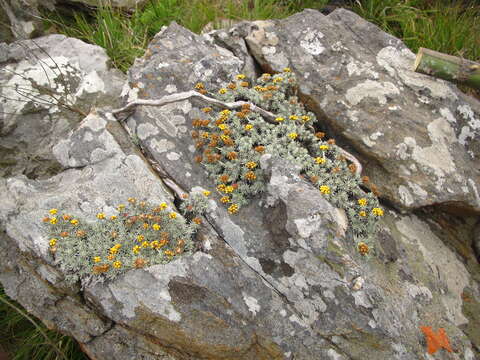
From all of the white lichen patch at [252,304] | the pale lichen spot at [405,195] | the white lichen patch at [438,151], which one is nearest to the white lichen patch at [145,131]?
the white lichen patch at [252,304]

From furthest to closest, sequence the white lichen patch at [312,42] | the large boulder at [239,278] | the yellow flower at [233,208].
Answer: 1. the white lichen patch at [312,42]
2. the yellow flower at [233,208]
3. the large boulder at [239,278]

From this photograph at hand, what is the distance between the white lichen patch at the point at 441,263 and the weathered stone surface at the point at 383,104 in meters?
0.24

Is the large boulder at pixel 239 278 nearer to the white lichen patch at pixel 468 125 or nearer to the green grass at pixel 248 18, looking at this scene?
the white lichen patch at pixel 468 125

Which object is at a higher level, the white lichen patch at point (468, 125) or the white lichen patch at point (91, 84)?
the white lichen patch at point (91, 84)

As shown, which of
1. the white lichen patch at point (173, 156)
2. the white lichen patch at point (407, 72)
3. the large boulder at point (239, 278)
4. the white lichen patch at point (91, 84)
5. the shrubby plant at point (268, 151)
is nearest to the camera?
the large boulder at point (239, 278)

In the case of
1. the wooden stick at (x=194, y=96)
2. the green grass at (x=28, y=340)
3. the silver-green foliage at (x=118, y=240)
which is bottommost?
the green grass at (x=28, y=340)

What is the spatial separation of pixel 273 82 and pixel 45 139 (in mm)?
2810

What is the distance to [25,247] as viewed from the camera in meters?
3.23

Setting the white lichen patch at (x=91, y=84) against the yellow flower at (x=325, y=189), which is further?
the white lichen patch at (x=91, y=84)

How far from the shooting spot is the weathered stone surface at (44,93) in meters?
4.53

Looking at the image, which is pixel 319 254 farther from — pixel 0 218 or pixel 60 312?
pixel 0 218

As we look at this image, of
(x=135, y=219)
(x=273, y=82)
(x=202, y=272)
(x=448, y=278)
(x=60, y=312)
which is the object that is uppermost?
(x=273, y=82)

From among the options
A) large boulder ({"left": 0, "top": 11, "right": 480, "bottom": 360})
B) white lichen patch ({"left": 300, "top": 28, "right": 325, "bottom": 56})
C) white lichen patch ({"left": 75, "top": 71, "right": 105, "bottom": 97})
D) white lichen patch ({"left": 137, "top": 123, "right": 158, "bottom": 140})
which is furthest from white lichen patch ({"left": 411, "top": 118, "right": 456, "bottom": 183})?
white lichen patch ({"left": 75, "top": 71, "right": 105, "bottom": 97})

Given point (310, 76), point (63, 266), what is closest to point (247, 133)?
point (310, 76)
